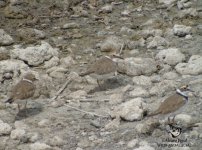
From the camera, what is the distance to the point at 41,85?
30.2 feet

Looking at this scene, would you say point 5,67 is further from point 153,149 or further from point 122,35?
point 153,149

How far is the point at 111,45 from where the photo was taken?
1045 cm

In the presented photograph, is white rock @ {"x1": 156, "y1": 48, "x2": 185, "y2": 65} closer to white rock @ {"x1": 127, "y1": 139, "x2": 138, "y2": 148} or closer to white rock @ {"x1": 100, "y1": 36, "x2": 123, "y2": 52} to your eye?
white rock @ {"x1": 100, "y1": 36, "x2": 123, "y2": 52}

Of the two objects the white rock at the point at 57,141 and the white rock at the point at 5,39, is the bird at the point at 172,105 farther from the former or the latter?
the white rock at the point at 5,39

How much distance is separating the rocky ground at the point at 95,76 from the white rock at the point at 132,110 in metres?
0.01

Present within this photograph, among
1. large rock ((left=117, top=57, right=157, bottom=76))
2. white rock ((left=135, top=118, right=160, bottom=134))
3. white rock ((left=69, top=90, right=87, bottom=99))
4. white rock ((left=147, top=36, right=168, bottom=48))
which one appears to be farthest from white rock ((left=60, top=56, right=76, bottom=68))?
white rock ((left=135, top=118, right=160, bottom=134))

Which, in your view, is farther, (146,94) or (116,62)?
(116,62)

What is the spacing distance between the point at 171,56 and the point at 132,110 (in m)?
2.04

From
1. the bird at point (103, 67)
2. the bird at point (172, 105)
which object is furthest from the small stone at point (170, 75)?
the bird at point (172, 105)

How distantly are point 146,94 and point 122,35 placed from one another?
8.32ft

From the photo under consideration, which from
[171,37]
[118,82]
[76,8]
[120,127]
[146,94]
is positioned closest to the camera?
[120,127]

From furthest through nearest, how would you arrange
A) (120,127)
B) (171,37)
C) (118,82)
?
(171,37)
(118,82)
(120,127)

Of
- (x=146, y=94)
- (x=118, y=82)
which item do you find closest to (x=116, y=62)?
(x=118, y=82)

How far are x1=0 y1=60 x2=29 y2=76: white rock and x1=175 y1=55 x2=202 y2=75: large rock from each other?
2.46 m
